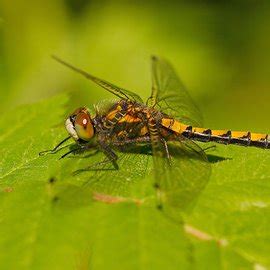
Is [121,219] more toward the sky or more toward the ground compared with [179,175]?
more toward the ground

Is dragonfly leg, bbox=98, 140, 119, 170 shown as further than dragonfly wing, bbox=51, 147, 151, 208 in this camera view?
Yes

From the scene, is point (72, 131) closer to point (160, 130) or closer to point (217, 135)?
point (160, 130)

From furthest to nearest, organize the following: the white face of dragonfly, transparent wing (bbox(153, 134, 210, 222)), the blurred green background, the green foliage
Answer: the blurred green background < the white face of dragonfly < transparent wing (bbox(153, 134, 210, 222)) < the green foliage

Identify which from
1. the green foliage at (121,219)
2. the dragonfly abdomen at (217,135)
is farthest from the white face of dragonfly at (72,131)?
the dragonfly abdomen at (217,135)

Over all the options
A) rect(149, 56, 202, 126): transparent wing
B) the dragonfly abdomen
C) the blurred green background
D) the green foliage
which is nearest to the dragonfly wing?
the green foliage

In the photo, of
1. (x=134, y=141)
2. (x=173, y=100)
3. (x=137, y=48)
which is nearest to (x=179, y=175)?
(x=134, y=141)

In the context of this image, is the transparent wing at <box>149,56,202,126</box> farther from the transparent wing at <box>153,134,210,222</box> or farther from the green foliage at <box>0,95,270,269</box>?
the green foliage at <box>0,95,270,269</box>
